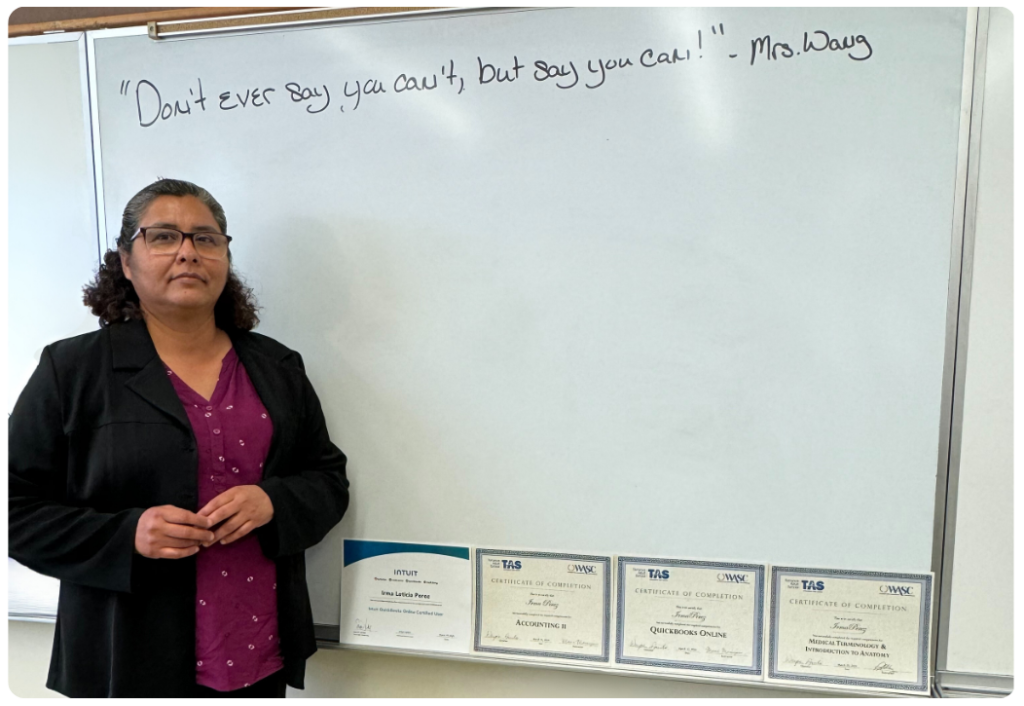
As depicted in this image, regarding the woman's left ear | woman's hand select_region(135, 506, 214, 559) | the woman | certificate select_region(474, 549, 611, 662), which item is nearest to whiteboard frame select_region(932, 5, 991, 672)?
certificate select_region(474, 549, 611, 662)

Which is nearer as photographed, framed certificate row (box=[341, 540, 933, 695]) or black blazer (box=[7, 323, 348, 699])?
black blazer (box=[7, 323, 348, 699])

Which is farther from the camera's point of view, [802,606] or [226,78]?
[226,78]

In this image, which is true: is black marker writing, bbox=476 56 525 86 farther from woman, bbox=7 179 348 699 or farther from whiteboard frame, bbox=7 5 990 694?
woman, bbox=7 179 348 699

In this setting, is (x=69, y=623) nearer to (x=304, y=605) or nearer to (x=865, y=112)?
(x=304, y=605)

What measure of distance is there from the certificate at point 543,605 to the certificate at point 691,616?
0.13ft

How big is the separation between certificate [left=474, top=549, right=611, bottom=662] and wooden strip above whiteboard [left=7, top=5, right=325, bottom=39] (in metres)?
1.10

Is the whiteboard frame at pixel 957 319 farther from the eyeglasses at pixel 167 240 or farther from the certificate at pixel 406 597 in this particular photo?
the eyeglasses at pixel 167 240

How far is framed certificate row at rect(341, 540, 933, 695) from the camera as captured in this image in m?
1.09

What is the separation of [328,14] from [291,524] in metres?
0.92

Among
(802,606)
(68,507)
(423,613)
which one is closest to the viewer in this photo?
(68,507)

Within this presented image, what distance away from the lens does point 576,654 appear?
46.1 inches

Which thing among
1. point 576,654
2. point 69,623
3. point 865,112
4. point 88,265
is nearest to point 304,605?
point 69,623

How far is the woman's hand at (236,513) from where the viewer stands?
1.01m
